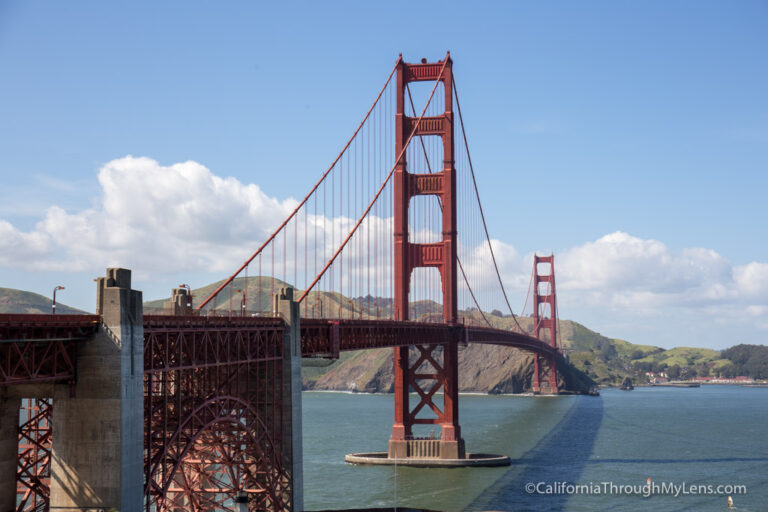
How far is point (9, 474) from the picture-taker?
28281 millimetres

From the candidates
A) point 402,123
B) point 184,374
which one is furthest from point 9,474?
point 402,123

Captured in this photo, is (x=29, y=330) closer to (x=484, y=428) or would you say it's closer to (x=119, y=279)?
(x=119, y=279)

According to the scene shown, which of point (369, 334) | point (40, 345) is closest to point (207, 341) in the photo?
point (40, 345)

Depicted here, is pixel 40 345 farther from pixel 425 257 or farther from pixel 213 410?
pixel 425 257

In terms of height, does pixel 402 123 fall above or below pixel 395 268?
above

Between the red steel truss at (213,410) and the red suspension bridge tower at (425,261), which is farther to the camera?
the red suspension bridge tower at (425,261)

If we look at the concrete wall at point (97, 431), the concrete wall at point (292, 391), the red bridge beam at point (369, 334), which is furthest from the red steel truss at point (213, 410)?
the red bridge beam at point (369, 334)

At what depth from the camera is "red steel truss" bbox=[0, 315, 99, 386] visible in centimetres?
2353

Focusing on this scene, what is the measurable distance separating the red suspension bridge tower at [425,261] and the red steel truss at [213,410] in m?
28.6

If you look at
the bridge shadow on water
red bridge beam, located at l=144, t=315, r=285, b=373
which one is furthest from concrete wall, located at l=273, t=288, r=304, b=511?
the bridge shadow on water

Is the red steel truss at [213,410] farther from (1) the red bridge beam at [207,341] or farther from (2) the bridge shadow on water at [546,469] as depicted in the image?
(2) the bridge shadow on water at [546,469]

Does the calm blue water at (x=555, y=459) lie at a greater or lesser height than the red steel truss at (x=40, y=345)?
lesser

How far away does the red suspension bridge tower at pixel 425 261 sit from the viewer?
2842 inches

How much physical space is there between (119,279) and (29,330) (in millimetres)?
4642
